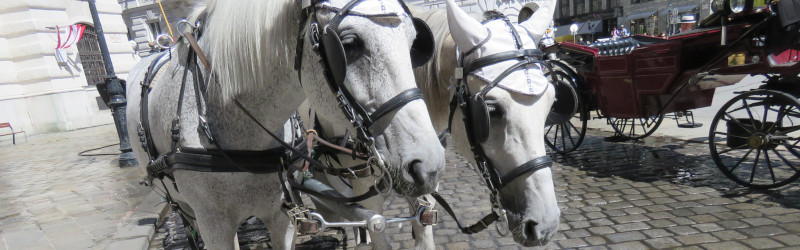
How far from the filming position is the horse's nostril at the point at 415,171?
119cm

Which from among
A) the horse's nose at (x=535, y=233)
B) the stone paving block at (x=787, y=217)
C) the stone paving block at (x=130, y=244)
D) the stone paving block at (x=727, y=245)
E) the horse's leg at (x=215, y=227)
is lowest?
the stone paving block at (x=787, y=217)

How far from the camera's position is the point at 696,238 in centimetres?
324

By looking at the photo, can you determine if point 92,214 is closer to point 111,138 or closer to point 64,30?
point 111,138

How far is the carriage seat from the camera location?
5250mm

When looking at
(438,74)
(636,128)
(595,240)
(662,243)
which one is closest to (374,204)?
(438,74)

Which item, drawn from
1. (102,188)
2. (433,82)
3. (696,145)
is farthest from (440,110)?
(102,188)

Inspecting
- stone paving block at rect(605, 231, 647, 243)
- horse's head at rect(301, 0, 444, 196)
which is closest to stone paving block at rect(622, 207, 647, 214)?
stone paving block at rect(605, 231, 647, 243)

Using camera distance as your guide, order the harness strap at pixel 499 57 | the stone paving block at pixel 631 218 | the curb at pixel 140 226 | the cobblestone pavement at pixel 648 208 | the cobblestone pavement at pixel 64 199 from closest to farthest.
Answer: the harness strap at pixel 499 57, the cobblestone pavement at pixel 648 208, the stone paving block at pixel 631 218, the curb at pixel 140 226, the cobblestone pavement at pixel 64 199

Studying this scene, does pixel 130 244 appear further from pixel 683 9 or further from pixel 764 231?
pixel 683 9

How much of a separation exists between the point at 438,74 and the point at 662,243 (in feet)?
7.66

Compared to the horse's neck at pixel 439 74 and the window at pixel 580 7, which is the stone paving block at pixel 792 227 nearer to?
the horse's neck at pixel 439 74

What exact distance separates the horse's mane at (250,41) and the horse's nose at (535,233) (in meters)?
1.10

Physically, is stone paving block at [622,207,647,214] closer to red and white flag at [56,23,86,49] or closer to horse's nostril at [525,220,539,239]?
horse's nostril at [525,220,539,239]

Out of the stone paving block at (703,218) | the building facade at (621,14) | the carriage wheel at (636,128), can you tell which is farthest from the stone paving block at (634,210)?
the building facade at (621,14)
